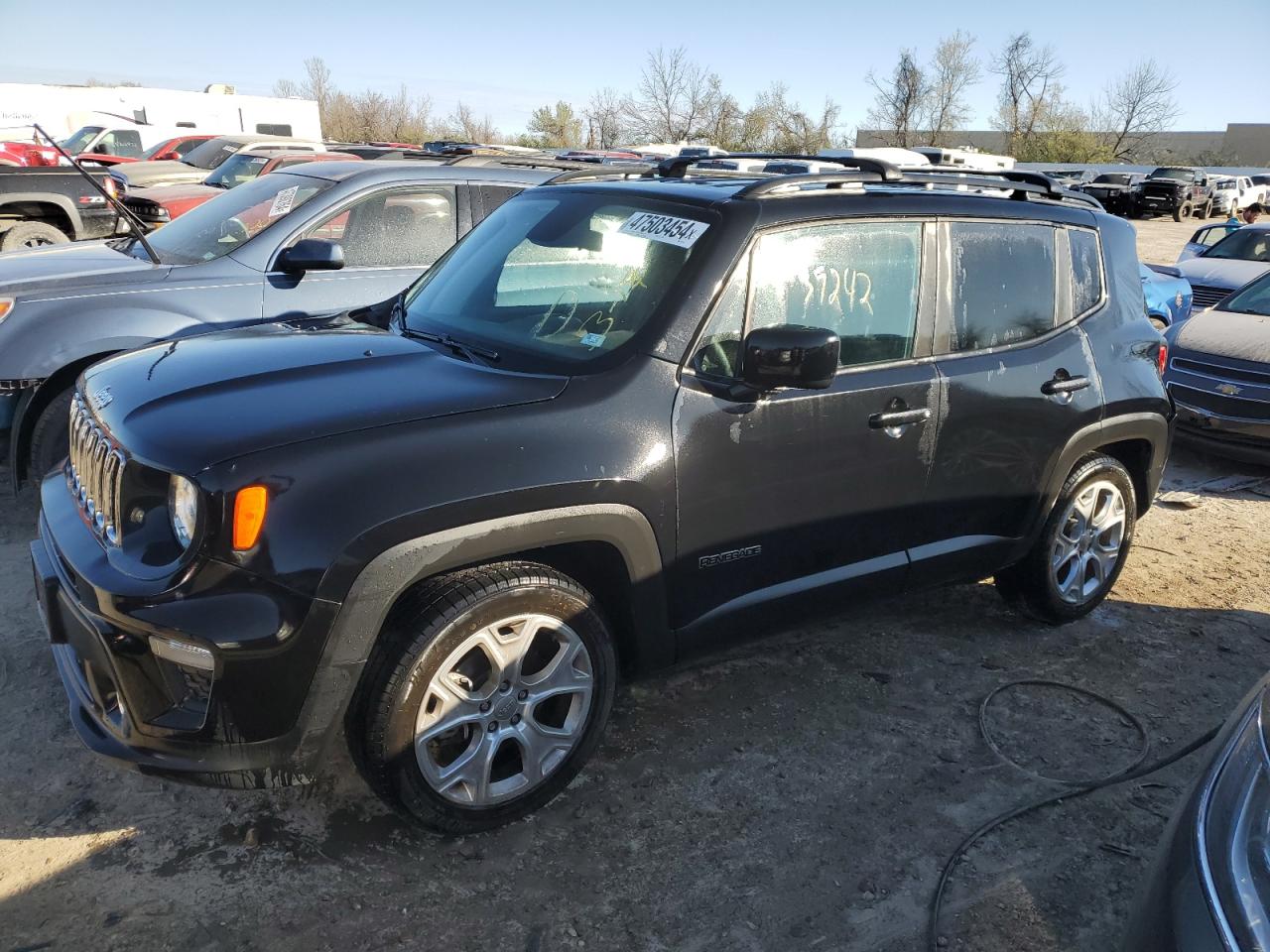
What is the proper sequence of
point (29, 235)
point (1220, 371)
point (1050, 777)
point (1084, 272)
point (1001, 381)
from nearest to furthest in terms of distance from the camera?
1. point (1050, 777)
2. point (1001, 381)
3. point (1084, 272)
4. point (1220, 371)
5. point (29, 235)

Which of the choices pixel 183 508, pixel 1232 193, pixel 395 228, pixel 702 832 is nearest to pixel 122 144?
pixel 395 228

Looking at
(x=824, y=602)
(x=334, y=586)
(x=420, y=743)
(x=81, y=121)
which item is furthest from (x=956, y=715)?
(x=81, y=121)

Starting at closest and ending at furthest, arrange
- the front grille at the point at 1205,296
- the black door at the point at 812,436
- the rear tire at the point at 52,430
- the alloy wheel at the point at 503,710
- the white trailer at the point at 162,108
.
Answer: the alloy wheel at the point at 503,710 → the black door at the point at 812,436 → the rear tire at the point at 52,430 → the front grille at the point at 1205,296 → the white trailer at the point at 162,108

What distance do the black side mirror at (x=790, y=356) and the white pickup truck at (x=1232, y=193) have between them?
39.8 m

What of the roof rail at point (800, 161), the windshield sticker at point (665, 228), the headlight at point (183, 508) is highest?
the roof rail at point (800, 161)

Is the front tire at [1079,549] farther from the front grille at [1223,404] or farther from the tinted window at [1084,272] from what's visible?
the front grille at [1223,404]

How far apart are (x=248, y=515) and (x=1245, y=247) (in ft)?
39.6

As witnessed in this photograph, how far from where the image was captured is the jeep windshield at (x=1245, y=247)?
1082 centimetres

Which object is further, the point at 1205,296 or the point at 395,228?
the point at 1205,296

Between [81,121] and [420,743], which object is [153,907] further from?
[81,121]

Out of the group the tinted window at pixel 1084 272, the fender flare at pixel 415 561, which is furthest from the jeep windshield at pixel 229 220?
the tinted window at pixel 1084 272

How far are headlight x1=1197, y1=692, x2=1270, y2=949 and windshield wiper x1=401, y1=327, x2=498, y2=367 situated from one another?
85.7 inches

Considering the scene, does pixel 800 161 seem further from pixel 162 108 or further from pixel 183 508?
pixel 162 108

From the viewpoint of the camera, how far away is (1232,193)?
120 feet
